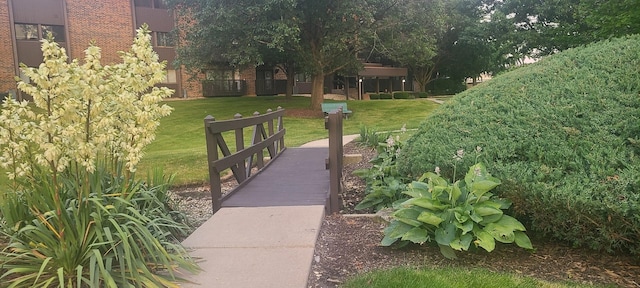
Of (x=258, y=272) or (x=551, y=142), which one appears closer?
(x=258, y=272)

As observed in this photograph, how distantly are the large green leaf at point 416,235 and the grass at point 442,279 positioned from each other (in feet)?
0.83

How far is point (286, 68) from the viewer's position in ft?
99.3

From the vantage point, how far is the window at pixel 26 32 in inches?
1088

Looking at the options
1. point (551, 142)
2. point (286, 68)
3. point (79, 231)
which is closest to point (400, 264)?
point (551, 142)

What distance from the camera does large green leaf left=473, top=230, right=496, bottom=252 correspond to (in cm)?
325

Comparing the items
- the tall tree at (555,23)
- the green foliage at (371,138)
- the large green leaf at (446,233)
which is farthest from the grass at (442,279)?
the tall tree at (555,23)

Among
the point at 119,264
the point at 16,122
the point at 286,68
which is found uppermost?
the point at 286,68

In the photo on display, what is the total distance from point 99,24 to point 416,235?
30826 millimetres

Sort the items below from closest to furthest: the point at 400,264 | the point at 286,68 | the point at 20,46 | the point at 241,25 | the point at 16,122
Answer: the point at 16,122, the point at 400,264, the point at 241,25, the point at 20,46, the point at 286,68

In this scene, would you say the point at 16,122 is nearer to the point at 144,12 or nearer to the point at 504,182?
the point at 504,182

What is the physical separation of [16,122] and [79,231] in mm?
841

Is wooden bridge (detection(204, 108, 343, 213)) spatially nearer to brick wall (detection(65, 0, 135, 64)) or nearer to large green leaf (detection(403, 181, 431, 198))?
large green leaf (detection(403, 181, 431, 198))

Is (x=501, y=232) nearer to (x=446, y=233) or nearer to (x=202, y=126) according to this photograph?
(x=446, y=233)

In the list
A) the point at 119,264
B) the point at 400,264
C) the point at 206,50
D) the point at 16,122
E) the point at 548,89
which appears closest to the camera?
the point at 16,122
